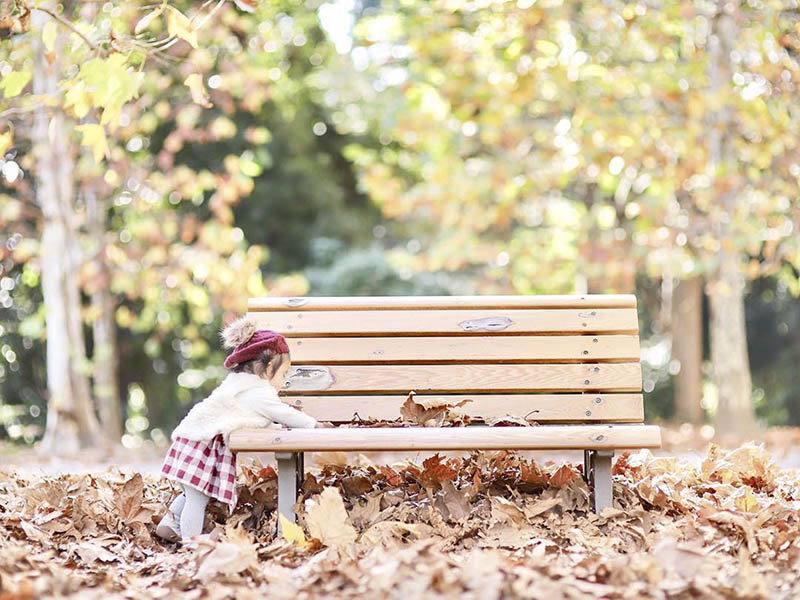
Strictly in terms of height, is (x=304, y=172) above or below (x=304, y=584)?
above

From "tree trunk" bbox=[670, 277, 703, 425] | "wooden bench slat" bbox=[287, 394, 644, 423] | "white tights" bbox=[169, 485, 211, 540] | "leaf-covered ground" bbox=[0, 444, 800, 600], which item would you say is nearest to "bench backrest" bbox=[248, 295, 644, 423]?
"wooden bench slat" bbox=[287, 394, 644, 423]

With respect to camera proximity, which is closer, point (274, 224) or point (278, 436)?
point (278, 436)

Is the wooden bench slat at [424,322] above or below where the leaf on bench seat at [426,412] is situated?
above

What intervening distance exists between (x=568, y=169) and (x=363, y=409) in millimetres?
6596

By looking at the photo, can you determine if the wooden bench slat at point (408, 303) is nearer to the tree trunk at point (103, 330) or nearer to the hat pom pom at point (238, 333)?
the hat pom pom at point (238, 333)

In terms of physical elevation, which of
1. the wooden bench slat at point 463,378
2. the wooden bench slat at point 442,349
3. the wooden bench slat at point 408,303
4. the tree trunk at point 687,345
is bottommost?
the tree trunk at point 687,345

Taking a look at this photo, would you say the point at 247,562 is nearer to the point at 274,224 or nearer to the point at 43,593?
the point at 43,593

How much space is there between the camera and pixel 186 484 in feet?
13.4

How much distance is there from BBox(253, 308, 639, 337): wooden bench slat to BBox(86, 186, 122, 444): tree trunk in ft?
24.0

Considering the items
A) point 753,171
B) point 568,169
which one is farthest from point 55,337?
point 753,171

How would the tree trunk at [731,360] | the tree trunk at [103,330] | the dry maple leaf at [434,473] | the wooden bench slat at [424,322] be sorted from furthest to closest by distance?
the tree trunk at [103,330] < the tree trunk at [731,360] < the wooden bench slat at [424,322] < the dry maple leaf at [434,473]

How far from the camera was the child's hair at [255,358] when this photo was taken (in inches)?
168

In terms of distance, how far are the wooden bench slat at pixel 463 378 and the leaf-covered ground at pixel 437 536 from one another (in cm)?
33

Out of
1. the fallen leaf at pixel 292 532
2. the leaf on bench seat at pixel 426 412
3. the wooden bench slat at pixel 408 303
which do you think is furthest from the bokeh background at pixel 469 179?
the fallen leaf at pixel 292 532
